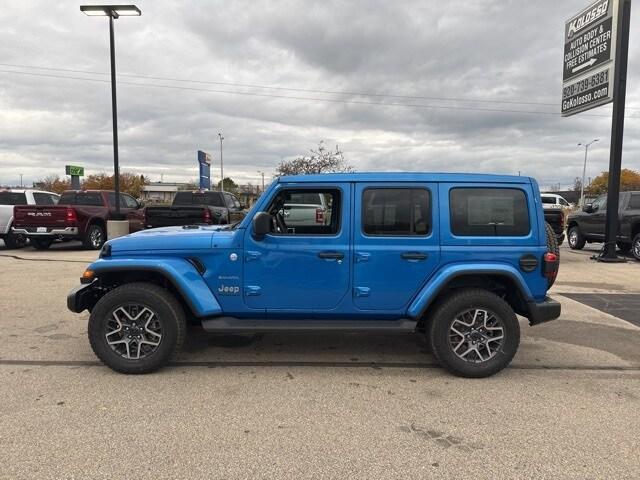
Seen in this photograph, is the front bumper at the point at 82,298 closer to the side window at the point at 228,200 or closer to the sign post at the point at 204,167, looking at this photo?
the side window at the point at 228,200

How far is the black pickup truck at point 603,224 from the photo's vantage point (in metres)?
12.8

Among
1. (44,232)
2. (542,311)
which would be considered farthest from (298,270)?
(44,232)

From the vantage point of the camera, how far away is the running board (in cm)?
429

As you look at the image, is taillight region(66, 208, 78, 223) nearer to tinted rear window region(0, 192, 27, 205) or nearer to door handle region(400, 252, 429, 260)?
tinted rear window region(0, 192, 27, 205)

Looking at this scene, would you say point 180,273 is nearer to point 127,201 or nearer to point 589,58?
point 127,201

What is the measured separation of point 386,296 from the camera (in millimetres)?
4270

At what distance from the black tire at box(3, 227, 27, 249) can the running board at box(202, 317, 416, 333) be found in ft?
41.0

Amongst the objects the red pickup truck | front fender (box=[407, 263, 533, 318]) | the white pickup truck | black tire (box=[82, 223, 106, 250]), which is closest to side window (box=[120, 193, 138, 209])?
the red pickup truck

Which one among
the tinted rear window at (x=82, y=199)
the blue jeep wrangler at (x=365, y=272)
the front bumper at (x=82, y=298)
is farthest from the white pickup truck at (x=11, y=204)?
the blue jeep wrangler at (x=365, y=272)

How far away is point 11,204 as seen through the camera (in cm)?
1441

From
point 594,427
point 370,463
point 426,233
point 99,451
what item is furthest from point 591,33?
point 99,451

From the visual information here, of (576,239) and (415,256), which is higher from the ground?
(415,256)

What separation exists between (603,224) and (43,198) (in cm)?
1688

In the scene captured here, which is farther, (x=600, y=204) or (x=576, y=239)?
(x=576, y=239)
